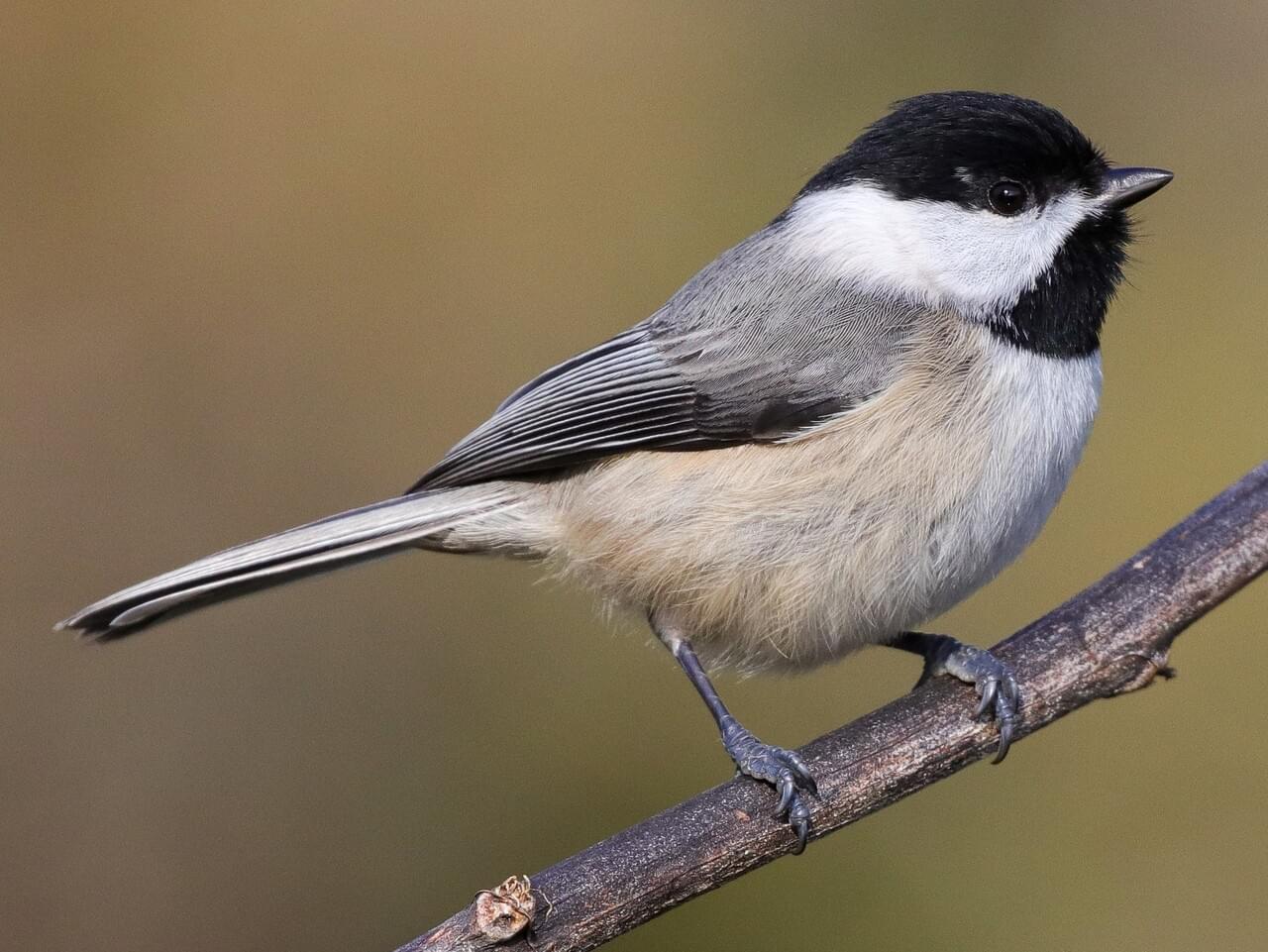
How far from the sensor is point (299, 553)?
2.29 meters

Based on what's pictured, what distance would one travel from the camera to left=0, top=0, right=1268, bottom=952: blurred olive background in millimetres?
2855

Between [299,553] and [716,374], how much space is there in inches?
32.1

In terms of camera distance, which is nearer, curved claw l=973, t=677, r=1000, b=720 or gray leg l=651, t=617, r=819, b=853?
gray leg l=651, t=617, r=819, b=853

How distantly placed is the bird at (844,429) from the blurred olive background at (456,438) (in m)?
0.25

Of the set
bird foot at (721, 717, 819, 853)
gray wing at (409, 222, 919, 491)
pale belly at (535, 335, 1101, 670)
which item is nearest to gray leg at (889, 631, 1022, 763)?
pale belly at (535, 335, 1101, 670)

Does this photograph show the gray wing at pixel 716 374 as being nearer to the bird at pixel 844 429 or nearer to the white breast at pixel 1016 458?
the bird at pixel 844 429

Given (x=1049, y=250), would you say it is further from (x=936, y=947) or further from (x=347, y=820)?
(x=347, y=820)

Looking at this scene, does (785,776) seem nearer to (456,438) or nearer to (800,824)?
(800,824)

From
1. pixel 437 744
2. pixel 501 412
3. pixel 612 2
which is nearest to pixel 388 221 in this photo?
pixel 612 2

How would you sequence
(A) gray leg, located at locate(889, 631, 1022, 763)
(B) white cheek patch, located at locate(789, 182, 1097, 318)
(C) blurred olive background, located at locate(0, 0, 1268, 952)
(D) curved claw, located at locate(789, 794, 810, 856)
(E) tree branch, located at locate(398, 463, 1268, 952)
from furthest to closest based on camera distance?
(C) blurred olive background, located at locate(0, 0, 1268, 952)
(B) white cheek patch, located at locate(789, 182, 1097, 318)
(A) gray leg, located at locate(889, 631, 1022, 763)
(D) curved claw, located at locate(789, 794, 810, 856)
(E) tree branch, located at locate(398, 463, 1268, 952)

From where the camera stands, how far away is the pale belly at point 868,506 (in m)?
2.08

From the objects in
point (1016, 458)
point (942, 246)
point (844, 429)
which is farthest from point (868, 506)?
point (942, 246)

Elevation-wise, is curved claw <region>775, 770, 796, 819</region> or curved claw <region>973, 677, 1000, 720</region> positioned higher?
curved claw <region>775, 770, 796, 819</region>

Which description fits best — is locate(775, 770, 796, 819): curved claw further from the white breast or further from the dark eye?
the dark eye
